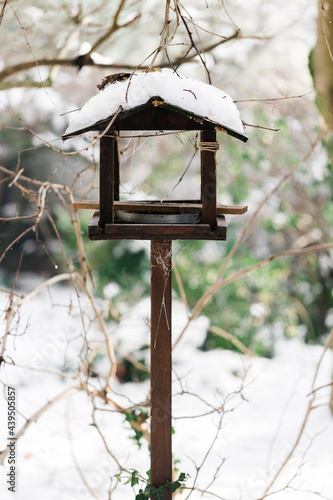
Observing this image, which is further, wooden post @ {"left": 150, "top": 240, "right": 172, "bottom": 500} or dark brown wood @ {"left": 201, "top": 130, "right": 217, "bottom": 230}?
wooden post @ {"left": 150, "top": 240, "right": 172, "bottom": 500}

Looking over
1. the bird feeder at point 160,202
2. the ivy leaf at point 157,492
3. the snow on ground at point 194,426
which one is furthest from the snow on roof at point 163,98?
the ivy leaf at point 157,492

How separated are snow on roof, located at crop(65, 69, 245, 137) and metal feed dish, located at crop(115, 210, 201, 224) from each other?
28 cm

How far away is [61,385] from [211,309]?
145 centimetres

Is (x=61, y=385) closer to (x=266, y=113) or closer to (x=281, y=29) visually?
(x=266, y=113)

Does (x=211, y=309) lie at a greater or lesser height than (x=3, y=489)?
greater

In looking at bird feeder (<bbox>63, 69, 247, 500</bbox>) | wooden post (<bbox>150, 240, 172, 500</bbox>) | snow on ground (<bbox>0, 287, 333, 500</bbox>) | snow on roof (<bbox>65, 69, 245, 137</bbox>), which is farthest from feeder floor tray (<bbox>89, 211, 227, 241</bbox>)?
snow on ground (<bbox>0, 287, 333, 500</bbox>)

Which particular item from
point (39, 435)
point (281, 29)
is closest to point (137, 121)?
point (39, 435)

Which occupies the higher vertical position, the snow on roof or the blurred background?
the blurred background

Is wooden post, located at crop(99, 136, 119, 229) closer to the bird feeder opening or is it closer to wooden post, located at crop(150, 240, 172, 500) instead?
the bird feeder opening

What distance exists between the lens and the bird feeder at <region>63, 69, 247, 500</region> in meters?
1.28

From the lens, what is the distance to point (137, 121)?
1328 millimetres

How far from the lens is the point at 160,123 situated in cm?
133

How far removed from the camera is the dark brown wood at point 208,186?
1.37m

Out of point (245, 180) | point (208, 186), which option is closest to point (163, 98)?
point (208, 186)
